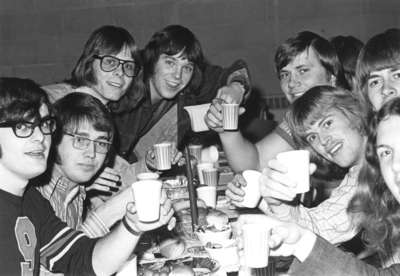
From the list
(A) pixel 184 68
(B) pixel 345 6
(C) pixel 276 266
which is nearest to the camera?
(C) pixel 276 266

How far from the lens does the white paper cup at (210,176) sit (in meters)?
3.02

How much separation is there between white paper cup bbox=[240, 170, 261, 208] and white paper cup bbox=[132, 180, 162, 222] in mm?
525

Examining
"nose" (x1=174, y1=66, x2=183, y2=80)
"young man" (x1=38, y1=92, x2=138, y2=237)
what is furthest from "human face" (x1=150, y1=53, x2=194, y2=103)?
"young man" (x1=38, y1=92, x2=138, y2=237)

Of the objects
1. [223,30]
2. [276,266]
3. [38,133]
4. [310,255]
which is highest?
[223,30]

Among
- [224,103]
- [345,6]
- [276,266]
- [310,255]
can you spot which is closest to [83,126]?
[224,103]

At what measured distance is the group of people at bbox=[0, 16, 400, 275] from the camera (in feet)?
6.52

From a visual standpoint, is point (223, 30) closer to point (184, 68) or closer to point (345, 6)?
point (345, 6)

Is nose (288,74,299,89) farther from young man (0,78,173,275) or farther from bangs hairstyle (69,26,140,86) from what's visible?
young man (0,78,173,275)

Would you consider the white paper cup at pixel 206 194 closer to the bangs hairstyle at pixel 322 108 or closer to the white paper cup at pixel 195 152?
the bangs hairstyle at pixel 322 108

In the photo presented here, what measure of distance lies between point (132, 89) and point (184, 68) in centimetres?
35

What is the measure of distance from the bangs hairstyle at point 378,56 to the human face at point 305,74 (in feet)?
1.90

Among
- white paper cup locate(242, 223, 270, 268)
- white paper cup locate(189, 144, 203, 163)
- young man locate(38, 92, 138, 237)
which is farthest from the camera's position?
white paper cup locate(189, 144, 203, 163)

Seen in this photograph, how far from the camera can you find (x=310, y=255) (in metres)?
1.77

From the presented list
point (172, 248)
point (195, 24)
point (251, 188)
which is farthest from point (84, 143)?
point (195, 24)
